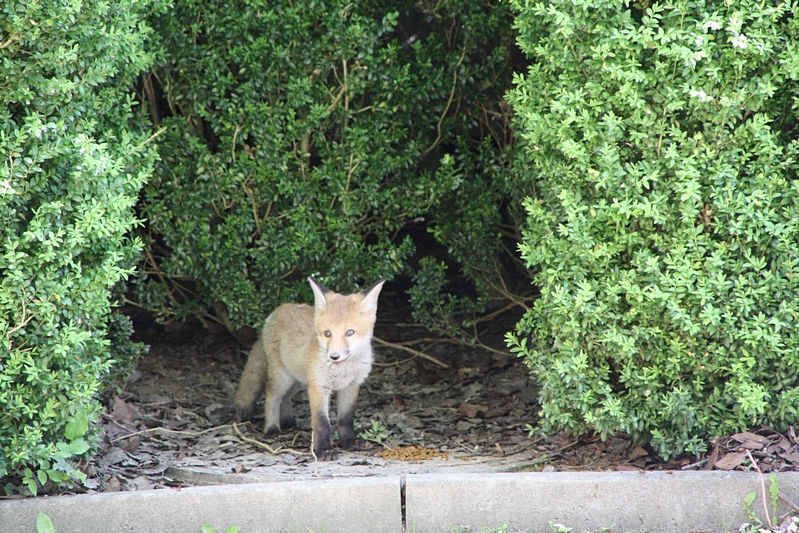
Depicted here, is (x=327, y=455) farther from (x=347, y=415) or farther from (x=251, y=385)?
(x=251, y=385)

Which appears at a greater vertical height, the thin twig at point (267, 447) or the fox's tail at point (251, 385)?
the fox's tail at point (251, 385)

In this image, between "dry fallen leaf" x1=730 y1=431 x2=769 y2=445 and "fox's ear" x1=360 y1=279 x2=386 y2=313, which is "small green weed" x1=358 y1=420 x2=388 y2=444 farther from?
"dry fallen leaf" x1=730 y1=431 x2=769 y2=445

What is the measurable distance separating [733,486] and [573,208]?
1536 mm

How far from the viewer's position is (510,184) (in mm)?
5512

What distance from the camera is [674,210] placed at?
3830 millimetres

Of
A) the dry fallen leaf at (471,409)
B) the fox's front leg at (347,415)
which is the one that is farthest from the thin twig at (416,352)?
the fox's front leg at (347,415)

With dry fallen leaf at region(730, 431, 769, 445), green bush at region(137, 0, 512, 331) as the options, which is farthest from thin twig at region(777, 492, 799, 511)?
green bush at region(137, 0, 512, 331)

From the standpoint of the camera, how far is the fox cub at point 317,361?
4987 mm

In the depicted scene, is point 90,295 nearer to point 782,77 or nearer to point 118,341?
point 118,341

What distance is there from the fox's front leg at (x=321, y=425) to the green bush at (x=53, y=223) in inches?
58.9

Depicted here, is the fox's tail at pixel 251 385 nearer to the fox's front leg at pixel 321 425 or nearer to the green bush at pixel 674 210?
the fox's front leg at pixel 321 425

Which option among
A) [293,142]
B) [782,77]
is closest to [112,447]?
[293,142]

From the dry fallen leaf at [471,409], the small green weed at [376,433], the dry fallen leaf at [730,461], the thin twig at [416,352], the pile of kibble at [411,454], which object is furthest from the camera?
the thin twig at [416,352]

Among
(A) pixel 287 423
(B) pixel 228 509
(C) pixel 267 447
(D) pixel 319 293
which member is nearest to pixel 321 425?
(C) pixel 267 447
